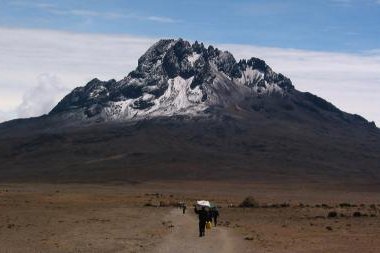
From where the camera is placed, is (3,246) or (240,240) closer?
(3,246)

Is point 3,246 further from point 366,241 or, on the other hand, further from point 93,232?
point 366,241

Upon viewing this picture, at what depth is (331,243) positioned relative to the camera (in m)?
41.0

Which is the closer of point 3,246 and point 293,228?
point 3,246

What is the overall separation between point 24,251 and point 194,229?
17935 mm

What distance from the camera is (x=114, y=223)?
56.5 m

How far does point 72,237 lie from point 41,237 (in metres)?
1.65

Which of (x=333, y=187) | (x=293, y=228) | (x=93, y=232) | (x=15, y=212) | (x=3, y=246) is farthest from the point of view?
(x=333, y=187)

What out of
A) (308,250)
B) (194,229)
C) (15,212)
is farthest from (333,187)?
(308,250)

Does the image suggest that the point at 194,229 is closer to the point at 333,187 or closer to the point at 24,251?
the point at 24,251

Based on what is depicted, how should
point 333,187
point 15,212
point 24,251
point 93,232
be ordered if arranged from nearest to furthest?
point 24,251, point 93,232, point 15,212, point 333,187

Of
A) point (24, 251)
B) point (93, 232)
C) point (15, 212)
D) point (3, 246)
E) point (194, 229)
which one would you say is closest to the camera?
point (24, 251)

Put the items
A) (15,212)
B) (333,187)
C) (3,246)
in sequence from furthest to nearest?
(333,187) < (15,212) < (3,246)

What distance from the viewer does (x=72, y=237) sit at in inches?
1656

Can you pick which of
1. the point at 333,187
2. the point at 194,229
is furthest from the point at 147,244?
the point at 333,187
